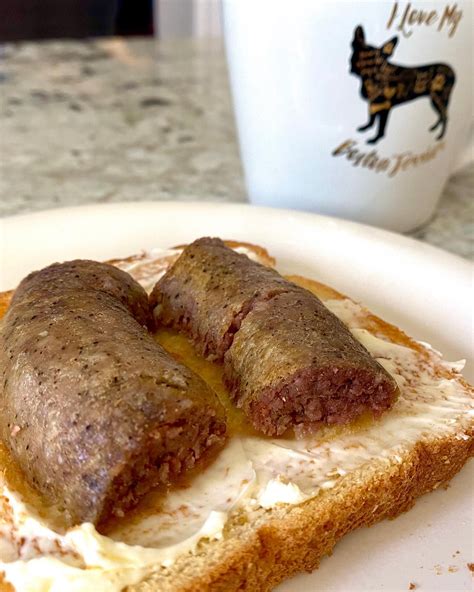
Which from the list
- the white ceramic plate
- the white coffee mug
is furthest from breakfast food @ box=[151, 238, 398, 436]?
the white coffee mug

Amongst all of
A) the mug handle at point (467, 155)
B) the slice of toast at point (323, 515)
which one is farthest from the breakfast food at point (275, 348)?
the mug handle at point (467, 155)

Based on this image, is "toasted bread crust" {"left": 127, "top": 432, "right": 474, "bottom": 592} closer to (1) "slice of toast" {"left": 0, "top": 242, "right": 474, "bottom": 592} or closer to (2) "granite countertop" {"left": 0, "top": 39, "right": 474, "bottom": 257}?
(1) "slice of toast" {"left": 0, "top": 242, "right": 474, "bottom": 592}

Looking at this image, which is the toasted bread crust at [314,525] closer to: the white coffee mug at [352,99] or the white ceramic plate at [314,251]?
the white ceramic plate at [314,251]

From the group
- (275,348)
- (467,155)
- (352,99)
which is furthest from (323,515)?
A: (467,155)

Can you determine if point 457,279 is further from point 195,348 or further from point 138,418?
point 138,418

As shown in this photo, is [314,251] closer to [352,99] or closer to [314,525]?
[352,99]
